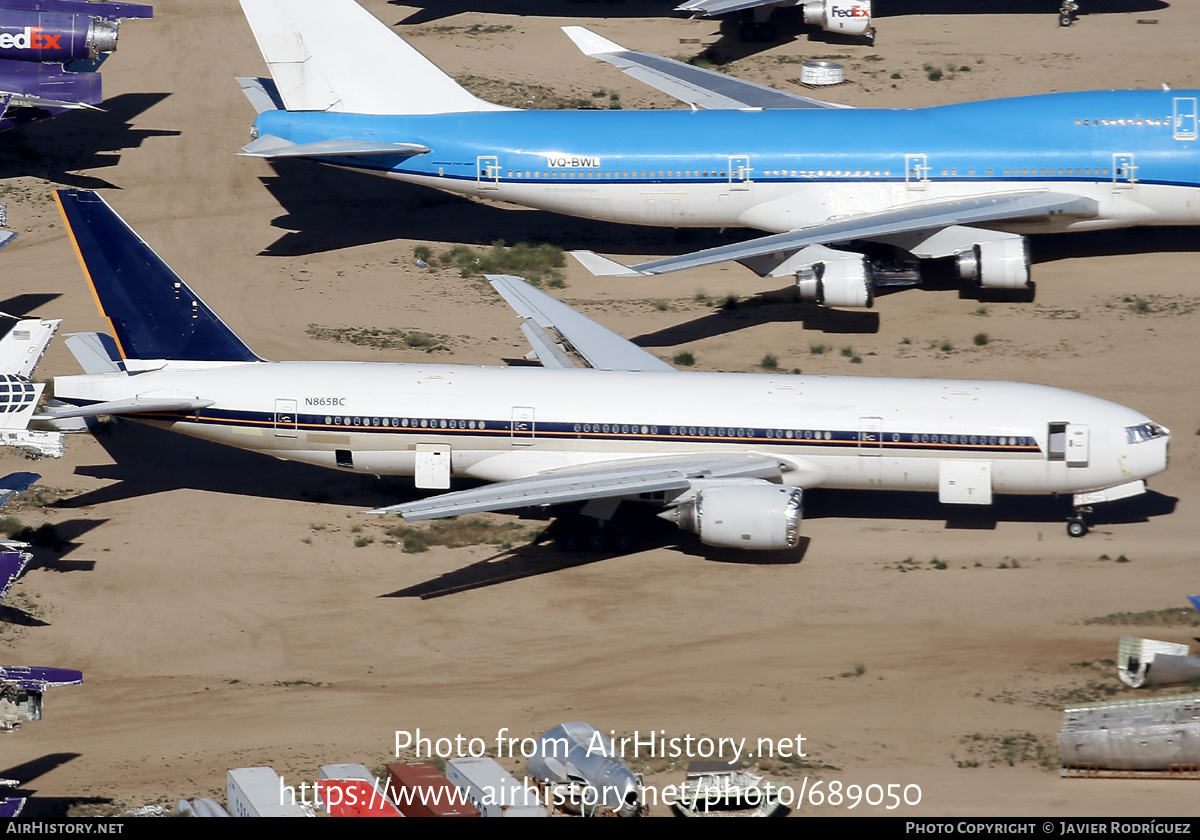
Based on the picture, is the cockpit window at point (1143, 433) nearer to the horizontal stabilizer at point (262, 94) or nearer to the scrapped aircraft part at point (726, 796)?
the scrapped aircraft part at point (726, 796)

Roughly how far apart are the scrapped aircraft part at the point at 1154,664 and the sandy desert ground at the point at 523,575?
1.54ft

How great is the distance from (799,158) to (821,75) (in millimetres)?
14728

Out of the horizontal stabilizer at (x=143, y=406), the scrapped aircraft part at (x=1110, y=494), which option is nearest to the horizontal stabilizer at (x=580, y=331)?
the horizontal stabilizer at (x=143, y=406)

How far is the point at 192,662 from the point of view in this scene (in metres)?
35.3

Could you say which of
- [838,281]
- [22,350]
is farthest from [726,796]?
[838,281]

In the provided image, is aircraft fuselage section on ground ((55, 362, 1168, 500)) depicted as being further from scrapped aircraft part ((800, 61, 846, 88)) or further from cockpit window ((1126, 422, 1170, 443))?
scrapped aircraft part ((800, 61, 846, 88))

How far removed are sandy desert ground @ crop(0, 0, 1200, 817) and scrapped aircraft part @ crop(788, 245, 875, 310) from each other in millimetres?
1627

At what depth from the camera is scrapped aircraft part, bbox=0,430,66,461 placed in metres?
39.8

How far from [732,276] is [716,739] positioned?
25974mm

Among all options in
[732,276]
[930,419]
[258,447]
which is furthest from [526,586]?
[732,276]

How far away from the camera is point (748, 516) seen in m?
→ 37.2

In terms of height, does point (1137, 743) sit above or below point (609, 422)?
below

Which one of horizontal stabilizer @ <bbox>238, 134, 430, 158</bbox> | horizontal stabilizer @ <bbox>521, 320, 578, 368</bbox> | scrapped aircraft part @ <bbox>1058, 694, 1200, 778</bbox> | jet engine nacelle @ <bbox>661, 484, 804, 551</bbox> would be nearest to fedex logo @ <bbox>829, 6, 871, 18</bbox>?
horizontal stabilizer @ <bbox>238, 134, 430, 158</bbox>

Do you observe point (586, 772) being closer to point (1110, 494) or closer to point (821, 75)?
point (1110, 494)
